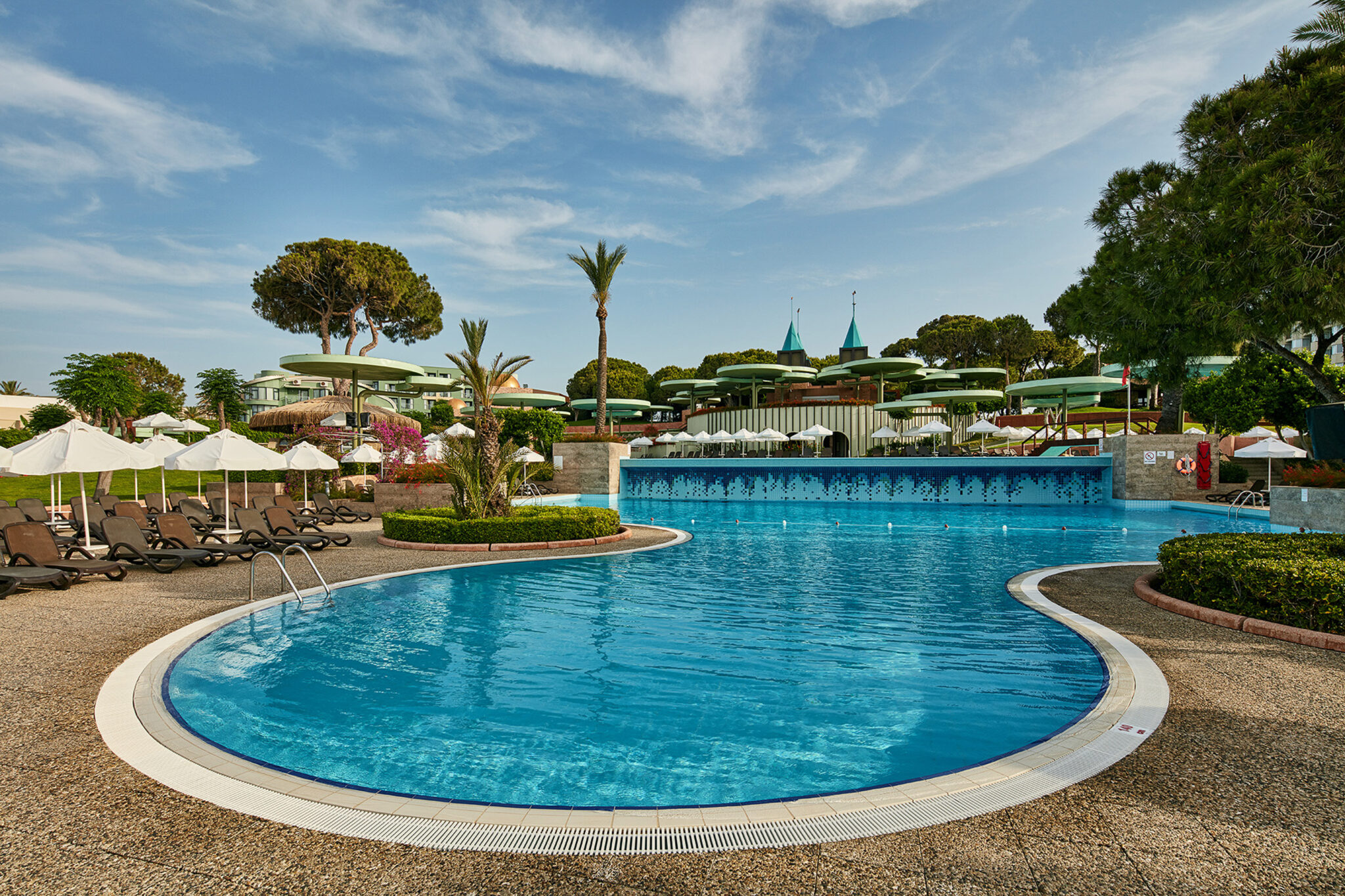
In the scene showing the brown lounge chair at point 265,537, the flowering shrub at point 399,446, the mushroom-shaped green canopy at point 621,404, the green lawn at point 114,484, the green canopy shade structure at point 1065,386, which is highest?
the mushroom-shaped green canopy at point 621,404

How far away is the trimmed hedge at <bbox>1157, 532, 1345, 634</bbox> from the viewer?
6.31 m

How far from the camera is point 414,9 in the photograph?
14.4 m

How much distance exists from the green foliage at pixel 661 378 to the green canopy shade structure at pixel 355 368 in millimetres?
47492

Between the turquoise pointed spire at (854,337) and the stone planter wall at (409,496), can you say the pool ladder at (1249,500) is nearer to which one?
the stone planter wall at (409,496)

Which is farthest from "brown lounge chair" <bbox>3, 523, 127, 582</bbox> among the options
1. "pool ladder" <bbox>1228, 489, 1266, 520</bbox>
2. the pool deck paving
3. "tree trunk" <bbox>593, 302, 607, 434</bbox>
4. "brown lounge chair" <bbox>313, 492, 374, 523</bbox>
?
"pool ladder" <bbox>1228, 489, 1266, 520</bbox>

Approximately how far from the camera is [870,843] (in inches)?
118

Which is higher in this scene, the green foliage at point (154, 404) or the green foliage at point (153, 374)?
the green foliage at point (153, 374)

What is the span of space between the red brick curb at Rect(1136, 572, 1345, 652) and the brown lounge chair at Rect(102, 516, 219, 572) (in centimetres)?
1410

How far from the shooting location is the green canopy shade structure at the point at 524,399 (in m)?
45.0

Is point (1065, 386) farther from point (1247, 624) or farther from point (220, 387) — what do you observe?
point (220, 387)

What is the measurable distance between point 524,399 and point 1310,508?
132ft

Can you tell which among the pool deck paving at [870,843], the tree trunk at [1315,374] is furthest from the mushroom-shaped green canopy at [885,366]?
the pool deck paving at [870,843]

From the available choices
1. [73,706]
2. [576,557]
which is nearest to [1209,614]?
[576,557]

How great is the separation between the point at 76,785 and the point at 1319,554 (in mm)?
11951
